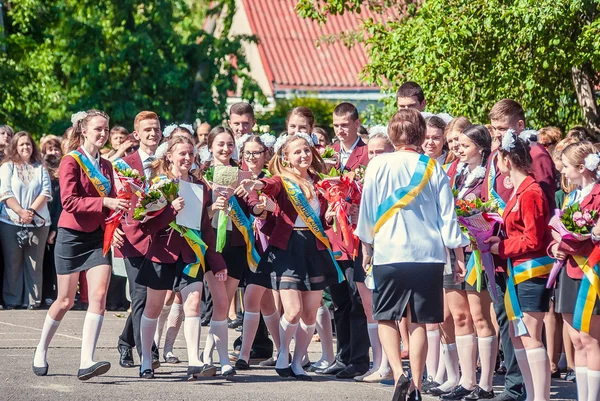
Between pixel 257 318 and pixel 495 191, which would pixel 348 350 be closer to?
pixel 257 318

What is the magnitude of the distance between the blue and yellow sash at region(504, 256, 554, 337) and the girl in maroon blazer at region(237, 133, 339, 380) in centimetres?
178

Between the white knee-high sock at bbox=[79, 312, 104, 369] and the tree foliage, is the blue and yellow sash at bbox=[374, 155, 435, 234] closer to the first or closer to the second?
the white knee-high sock at bbox=[79, 312, 104, 369]

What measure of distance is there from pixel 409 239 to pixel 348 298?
246cm

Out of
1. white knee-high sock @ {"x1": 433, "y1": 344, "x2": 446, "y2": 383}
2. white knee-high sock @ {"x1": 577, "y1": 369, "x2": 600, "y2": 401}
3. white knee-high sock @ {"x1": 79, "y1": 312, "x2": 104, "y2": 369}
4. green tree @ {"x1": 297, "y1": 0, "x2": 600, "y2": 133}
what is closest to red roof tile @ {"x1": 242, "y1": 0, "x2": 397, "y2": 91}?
green tree @ {"x1": 297, "y1": 0, "x2": 600, "y2": 133}

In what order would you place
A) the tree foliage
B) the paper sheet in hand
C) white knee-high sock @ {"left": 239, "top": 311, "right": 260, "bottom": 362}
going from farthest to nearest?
the tree foliage, white knee-high sock @ {"left": 239, "top": 311, "right": 260, "bottom": 362}, the paper sheet in hand

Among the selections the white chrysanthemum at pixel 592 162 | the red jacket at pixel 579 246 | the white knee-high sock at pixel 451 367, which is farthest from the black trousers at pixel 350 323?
the white chrysanthemum at pixel 592 162

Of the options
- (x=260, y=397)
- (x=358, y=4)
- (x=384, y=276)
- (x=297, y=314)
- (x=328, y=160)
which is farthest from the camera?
(x=358, y=4)

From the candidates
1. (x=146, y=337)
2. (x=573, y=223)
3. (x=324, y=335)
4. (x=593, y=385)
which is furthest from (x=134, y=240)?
(x=593, y=385)

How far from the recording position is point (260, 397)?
8.38 meters

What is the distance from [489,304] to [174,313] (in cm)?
302

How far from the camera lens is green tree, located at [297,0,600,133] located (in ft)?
40.6

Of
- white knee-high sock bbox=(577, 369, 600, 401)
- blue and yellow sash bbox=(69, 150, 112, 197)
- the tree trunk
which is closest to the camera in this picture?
white knee-high sock bbox=(577, 369, 600, 401)

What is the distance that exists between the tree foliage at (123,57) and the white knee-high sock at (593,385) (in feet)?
52.8

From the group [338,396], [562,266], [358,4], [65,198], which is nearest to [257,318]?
[338,396]
